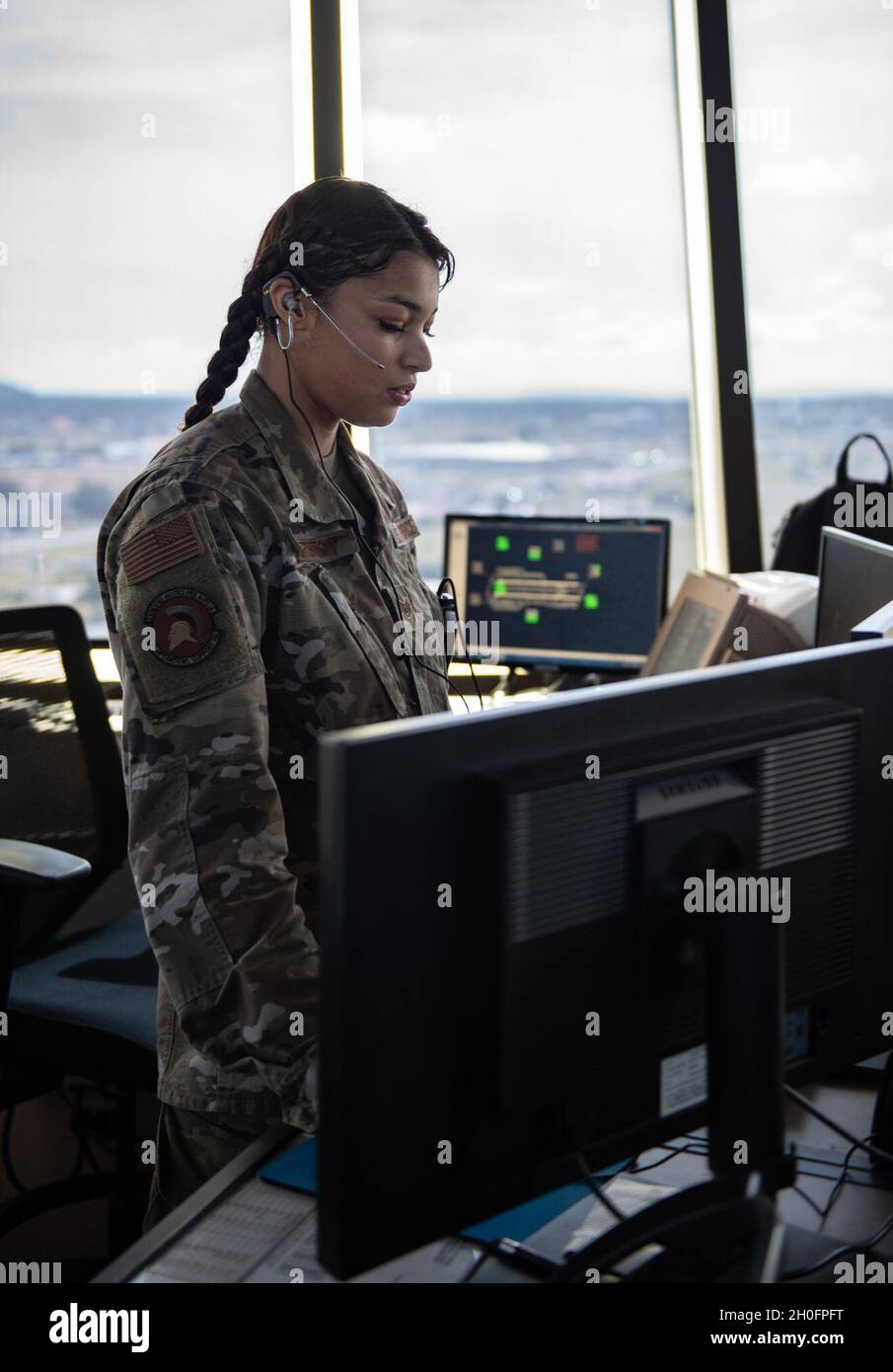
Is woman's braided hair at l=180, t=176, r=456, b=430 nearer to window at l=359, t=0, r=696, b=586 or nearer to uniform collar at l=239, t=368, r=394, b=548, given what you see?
uniform collar at l=239, t=368, r=394, b=548

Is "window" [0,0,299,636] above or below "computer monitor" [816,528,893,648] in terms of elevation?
above

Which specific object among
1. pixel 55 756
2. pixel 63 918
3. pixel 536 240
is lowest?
pixel 63 918

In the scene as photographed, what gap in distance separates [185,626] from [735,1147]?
684 mm

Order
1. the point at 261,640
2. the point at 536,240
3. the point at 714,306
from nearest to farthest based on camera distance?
1. the point at 261,640
2. the point at 536,240
3. the point at 714,306

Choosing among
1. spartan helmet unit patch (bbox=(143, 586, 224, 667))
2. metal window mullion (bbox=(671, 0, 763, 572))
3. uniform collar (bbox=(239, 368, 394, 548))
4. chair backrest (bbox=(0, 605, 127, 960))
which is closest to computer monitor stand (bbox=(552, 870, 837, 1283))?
spartan helmet unit patch (bbox=(143, 586, 224, 667))

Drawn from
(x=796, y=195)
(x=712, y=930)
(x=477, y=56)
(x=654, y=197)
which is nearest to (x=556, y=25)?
(x=477, y=56)

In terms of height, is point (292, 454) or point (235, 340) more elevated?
point (235, 340)

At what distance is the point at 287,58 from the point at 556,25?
0.65 meters

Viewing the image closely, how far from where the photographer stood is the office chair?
75.4 inches

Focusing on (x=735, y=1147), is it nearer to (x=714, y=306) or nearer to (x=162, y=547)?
(x=162, y=547)

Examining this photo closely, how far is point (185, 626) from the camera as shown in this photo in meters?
1.23

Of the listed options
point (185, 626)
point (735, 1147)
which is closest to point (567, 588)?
point (185, 626)
